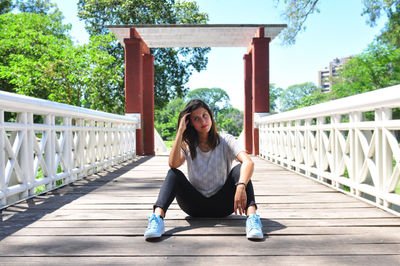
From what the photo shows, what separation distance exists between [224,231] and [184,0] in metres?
21.1

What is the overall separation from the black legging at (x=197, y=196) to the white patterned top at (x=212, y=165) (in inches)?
1.9

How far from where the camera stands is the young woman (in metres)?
2.55

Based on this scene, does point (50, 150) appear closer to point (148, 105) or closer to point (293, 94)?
point (148, 105)

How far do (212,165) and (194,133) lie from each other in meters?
0.26

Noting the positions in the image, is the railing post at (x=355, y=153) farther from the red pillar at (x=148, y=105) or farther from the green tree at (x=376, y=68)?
the green tree at (x=376, y=68)

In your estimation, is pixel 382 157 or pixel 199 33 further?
pixel 199 33

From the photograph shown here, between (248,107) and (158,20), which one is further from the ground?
(158,20)

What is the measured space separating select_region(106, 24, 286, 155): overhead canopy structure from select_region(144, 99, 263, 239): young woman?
6.53 meters

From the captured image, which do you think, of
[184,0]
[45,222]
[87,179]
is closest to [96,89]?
[184,0]

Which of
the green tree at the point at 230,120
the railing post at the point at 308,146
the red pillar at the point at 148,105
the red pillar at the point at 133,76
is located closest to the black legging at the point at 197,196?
the railing post at the point at 308,146

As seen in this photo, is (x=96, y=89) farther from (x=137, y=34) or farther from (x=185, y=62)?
(x=137, y=34)

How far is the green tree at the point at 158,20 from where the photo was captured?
1980 cm

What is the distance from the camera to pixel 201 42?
413 inches

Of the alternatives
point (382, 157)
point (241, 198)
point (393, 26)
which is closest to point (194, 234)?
point (241, 198)
